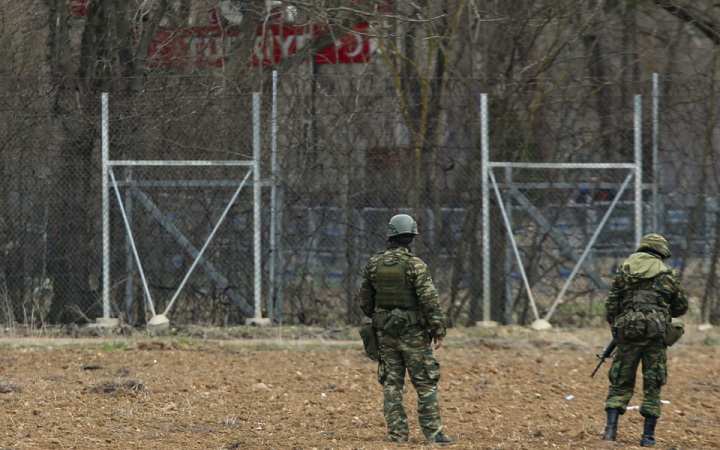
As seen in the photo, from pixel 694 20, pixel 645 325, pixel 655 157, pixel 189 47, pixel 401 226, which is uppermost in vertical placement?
pixel 694 20

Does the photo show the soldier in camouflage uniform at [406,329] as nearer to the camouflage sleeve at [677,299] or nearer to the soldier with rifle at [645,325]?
the soldier with rifle at [645,325]

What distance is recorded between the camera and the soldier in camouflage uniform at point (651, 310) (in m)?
5.89

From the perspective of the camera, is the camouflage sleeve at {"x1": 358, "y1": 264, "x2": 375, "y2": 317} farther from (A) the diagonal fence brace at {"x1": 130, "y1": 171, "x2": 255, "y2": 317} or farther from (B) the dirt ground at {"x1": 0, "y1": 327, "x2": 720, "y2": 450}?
(A) the diagonal fence brace at {"x1": 130, "y1": 171, "x2": 255, "y2": 317}

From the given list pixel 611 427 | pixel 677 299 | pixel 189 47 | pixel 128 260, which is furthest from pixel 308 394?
pixel 189 47

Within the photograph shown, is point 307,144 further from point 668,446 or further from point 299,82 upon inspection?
point 668,446

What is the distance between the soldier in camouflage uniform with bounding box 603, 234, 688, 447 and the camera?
589 centimetres

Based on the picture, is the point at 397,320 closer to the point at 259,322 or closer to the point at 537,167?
the point at 259,322

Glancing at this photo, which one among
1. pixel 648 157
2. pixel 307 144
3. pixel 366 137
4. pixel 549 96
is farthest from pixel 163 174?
pixel 648 157

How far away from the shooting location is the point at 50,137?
10180 mm

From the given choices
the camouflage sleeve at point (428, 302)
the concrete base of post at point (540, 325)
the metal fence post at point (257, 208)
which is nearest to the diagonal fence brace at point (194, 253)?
the metal fence post at point (257, 208)

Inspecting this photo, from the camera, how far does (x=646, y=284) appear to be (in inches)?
233

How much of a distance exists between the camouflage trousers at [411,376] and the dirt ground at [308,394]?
159 mm

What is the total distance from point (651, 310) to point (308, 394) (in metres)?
3.07

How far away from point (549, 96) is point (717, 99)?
1916mm
